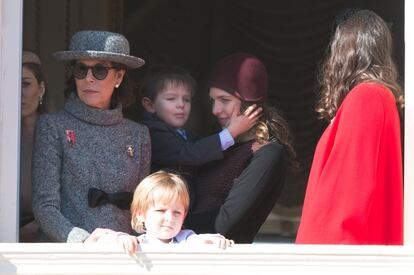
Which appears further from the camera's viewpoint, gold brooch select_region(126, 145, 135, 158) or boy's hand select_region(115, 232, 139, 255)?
gold brooch select_region(126, 145, 135, 158)

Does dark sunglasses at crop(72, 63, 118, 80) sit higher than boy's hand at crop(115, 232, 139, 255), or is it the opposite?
dark sunglasses at crop(72, 63, 118, 80)

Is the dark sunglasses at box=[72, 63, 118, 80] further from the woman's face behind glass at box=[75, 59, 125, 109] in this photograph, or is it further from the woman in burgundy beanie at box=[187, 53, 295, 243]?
the woman in burgundy beanie at box=[187, 53, 295, 243]

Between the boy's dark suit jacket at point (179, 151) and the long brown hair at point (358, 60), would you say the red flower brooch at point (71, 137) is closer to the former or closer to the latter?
the boy's dark suit jacket at point (179, 151)

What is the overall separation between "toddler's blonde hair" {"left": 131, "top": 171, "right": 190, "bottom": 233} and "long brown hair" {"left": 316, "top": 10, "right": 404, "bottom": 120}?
504mm

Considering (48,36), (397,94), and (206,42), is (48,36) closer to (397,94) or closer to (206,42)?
(206,42)

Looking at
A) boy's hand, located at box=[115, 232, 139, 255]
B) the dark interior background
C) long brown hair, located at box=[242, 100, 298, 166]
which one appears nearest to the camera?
boy's hand, located at box=[115, 232, 139, 255]

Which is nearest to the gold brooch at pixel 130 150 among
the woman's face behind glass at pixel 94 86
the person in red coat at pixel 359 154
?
the woman's face behind glass at pixel 94 86

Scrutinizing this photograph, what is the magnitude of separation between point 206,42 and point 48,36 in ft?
4.29

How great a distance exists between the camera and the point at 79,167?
347 centimetres

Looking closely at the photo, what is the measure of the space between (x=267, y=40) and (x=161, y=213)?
10.3 feet

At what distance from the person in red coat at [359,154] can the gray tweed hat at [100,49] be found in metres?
0.64

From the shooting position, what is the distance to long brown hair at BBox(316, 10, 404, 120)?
132 inches

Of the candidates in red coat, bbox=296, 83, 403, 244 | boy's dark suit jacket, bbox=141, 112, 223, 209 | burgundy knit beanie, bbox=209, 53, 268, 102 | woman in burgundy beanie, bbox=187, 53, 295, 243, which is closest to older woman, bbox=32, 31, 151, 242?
boy's dark suit jacket, bbox=141, 112, 223, 209

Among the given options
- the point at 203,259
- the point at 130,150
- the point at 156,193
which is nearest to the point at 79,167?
the point at 130,150
